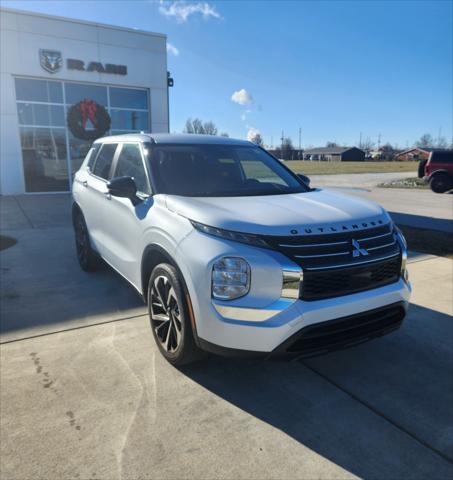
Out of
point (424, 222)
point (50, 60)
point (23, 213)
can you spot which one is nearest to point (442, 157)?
point (424, 222)

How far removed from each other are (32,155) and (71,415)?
14071 millimetres

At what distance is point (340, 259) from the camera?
2.60 meters

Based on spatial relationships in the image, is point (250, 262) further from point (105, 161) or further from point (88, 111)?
point (88, 111)

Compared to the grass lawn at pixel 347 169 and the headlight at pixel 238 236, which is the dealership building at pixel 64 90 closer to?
the headlight at pixel 238 236

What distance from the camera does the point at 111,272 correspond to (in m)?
5.55

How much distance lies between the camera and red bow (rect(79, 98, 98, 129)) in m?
14.7

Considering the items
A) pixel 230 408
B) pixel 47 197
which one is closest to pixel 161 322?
pixel 230 408

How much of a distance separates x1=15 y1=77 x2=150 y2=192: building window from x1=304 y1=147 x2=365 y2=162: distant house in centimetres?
9963

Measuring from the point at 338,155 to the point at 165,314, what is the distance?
118m

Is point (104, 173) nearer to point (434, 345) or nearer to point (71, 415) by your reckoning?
point (71, 415)

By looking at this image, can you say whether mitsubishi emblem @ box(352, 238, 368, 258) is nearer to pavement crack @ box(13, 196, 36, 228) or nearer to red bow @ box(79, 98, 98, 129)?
pavement crack @ box(13, 196, 36, 228)

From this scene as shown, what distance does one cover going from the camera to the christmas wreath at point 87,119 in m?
14.7

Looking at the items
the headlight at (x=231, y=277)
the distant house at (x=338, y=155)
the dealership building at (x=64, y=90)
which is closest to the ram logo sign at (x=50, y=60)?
the dealership building at (x=64, y=90)

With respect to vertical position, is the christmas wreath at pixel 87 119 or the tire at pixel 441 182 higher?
the christmas wreath at pixel 87 119
